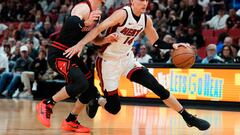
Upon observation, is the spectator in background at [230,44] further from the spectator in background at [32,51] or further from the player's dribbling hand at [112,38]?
the player's dribbling hand at [112,38]

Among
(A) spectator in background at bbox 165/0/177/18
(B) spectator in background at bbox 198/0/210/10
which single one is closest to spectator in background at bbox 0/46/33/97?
(A) spectator in background at bbox 165/0/177/18

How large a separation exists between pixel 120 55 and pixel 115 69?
0.19m

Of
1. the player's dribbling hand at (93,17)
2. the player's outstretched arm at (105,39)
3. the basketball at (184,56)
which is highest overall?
the player's dribbling hand at (93,17)

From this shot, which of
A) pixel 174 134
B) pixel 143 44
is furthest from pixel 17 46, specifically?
pixel 174 134

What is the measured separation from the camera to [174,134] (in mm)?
7066

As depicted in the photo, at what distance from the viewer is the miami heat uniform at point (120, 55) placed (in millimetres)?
7152

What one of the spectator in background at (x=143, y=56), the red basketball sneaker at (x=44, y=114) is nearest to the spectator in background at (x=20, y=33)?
the spectator in background at (x=143, y=56)

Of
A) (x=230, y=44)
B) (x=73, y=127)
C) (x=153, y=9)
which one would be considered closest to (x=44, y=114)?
(x=73, y=127)

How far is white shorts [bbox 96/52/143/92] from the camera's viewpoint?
733 cm

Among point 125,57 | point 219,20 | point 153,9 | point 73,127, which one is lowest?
point 73,127

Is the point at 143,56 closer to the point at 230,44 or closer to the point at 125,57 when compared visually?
the point at 230,44

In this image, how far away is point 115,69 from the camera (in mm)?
7352

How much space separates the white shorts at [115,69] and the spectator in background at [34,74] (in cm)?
857

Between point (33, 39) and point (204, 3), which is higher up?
point (204, 3)
